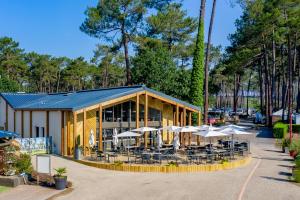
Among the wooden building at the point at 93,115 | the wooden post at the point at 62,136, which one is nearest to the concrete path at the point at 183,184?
the wooden post at the point at 62,136

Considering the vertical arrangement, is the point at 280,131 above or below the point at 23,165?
above

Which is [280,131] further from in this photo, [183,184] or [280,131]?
[183,184]

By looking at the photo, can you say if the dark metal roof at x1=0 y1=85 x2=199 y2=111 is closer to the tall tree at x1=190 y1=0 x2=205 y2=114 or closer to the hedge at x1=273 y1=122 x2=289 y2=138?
the tall tree at x1=190 y1=0 x2=205 y2=114

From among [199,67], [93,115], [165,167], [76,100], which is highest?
[199,67]

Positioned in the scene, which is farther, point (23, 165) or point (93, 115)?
point (93, 115)

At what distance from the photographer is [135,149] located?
26.7 meters

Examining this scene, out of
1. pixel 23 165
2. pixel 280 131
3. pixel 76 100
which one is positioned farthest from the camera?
pixel 280 131

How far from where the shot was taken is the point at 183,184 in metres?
17.8

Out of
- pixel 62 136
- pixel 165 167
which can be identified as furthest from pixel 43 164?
pixel 62 136

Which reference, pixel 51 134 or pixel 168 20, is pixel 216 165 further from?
pixel 168 20

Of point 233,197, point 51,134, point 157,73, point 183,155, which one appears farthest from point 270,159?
point 157,73

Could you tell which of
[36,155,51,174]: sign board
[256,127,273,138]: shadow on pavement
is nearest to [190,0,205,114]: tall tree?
[256,127,273,138]: shadow on pavement

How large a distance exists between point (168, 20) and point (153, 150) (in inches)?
1240

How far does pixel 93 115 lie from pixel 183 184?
40.5ft
